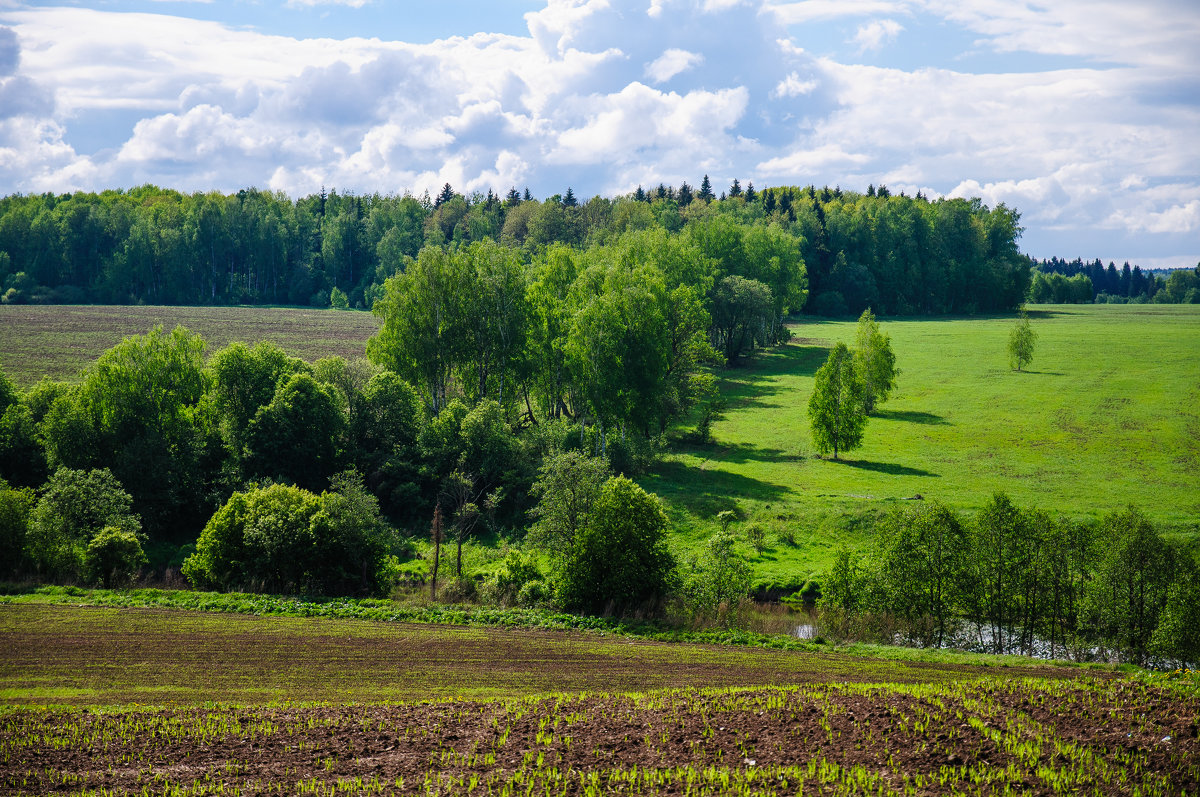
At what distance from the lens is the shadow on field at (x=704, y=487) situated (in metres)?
56.0

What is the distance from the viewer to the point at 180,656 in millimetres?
30891

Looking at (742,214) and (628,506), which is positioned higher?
(742,214)

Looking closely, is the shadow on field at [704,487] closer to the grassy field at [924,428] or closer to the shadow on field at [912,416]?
the grassy field at [924,428]

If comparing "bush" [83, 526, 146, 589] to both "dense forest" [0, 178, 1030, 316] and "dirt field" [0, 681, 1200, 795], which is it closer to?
"dirt field" [0, 681, 1200, 795]

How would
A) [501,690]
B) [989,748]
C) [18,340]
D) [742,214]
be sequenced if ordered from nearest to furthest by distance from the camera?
[989,748] → [501,690] → [18,340] → [742,214]

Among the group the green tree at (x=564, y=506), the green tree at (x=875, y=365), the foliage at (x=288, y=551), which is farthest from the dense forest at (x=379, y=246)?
the foliage at (x=288, y=551)

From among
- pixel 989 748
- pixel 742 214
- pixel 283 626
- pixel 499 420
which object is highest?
pixel 742 214

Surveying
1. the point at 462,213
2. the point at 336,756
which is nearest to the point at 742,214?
the point at 462,213

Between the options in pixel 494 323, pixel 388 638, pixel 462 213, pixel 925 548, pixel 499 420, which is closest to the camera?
pixel 388 638

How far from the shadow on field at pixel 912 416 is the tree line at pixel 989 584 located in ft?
136

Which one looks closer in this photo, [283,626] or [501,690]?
[501,690]

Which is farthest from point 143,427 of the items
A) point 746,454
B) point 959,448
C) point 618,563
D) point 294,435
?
point 959,448

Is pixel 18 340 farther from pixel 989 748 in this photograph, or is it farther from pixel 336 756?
pixel 989 748

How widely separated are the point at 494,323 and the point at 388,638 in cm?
4057
